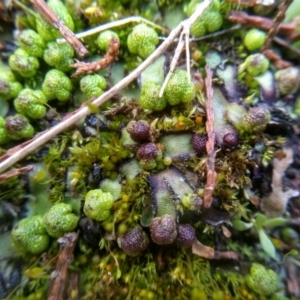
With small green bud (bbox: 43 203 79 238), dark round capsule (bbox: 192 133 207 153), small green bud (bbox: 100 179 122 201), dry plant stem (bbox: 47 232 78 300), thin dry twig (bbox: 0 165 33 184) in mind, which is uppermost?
dark round capsule (bbox: 192 133 207 153)

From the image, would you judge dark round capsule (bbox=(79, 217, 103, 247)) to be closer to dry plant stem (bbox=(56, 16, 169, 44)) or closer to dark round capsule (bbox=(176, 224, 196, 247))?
dark round capsule (bbox=(176, 224, 196, 247))

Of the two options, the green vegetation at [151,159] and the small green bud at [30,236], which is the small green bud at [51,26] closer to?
the green vegetation at [151,159]

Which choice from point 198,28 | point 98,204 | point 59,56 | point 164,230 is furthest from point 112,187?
point 198,28

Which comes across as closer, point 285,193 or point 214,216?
point 214,216

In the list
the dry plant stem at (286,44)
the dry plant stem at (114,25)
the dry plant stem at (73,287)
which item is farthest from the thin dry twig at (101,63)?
the dry plant stem at (73,287)

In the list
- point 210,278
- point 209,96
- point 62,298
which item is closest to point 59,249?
point 62,298

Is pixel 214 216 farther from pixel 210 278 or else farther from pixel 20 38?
pixel 20 38

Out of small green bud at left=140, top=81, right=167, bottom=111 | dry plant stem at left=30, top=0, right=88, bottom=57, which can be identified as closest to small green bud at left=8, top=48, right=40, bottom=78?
dry plant stem at left=30, top=0, right=88, bottom=57
